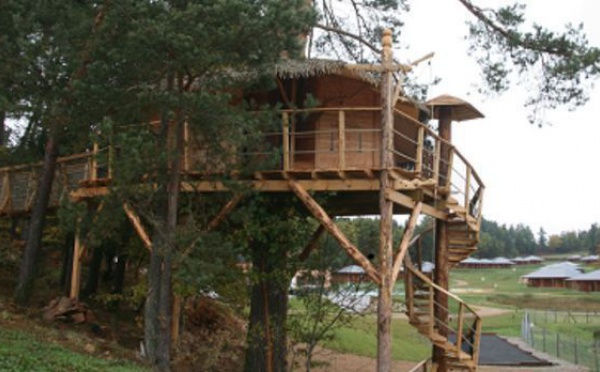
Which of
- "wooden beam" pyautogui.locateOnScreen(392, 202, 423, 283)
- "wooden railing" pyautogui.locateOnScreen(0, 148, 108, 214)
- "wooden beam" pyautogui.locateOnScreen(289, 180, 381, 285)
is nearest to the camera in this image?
"wooden beam" pyautogui.locateOnScreen(289, 180, 381, 285)

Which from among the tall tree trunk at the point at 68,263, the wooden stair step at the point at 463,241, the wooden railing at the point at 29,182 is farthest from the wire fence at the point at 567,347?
the wooden railing at the point at 29,182

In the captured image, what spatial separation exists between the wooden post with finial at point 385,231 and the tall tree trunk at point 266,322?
314 centimetres

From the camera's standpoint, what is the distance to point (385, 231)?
11469 mm

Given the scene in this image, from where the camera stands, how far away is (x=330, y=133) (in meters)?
13.5

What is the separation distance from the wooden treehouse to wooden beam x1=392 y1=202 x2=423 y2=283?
0.08ft

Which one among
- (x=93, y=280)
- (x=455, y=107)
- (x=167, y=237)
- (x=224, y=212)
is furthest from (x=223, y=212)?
(x=93, y=280)

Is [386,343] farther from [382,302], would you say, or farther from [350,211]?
[350,211]

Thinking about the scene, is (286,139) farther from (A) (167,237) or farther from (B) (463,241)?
(B) (463,241)

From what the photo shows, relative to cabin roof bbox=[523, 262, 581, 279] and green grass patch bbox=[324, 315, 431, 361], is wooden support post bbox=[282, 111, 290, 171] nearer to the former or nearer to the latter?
green grass patch bbox=[324, 315, 431, 361]

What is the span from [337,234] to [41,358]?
→ 217 inches

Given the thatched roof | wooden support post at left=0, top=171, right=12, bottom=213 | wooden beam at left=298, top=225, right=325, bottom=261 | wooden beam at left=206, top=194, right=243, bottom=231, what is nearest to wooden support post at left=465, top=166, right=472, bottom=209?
wooden beam at left=298, top=225, right=325, bottom=261

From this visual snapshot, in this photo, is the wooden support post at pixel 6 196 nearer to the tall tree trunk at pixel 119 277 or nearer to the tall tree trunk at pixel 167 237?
the tall tree trunk at pixel 119 277

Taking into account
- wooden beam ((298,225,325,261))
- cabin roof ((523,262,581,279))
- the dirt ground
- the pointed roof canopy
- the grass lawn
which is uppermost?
the pointed roof canopy

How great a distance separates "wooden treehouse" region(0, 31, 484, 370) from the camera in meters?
11.7
